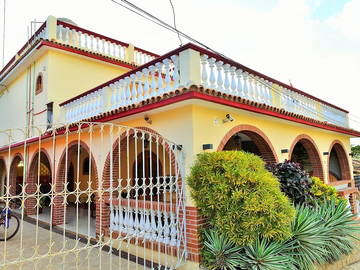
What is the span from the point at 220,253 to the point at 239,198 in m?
1.08

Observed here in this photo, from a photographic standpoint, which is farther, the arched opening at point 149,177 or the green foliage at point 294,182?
the green foliage at point 294,182

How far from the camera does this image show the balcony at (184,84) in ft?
16.9

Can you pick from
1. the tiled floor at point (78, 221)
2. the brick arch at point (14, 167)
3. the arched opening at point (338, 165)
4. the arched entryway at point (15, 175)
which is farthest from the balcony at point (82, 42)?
the arched opening at point (338, 165)

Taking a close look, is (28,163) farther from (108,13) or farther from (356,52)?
(356,52)

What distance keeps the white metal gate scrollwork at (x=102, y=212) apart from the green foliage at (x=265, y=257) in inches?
50.5

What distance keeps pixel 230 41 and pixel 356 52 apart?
9328 mm

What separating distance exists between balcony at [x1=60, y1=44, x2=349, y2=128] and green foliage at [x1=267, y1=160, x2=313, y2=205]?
167cm

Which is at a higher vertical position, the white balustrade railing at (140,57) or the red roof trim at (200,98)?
the white balustrade railing at (140,57)

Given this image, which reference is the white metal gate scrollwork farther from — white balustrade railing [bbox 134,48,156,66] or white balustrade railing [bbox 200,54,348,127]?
white balustrade railing [bbox 134,48,156,66]

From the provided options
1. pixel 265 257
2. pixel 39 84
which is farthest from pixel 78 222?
pixel 265 257

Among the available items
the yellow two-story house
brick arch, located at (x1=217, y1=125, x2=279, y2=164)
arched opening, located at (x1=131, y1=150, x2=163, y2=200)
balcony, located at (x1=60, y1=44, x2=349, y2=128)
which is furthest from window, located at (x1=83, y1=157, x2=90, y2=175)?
brick arch, located at (x1=217, y1=125, x2=279, y2=164)

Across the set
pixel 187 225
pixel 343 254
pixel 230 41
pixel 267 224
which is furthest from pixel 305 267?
pixel 230 41

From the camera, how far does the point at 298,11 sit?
979cm

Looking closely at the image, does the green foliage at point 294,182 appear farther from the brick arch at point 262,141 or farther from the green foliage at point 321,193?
the brick arch at point 262,141
